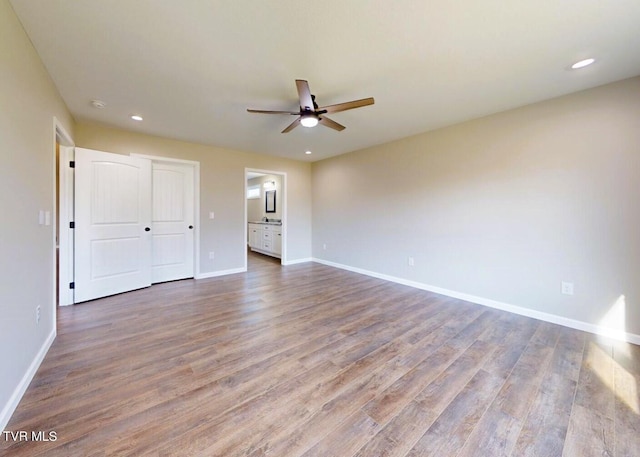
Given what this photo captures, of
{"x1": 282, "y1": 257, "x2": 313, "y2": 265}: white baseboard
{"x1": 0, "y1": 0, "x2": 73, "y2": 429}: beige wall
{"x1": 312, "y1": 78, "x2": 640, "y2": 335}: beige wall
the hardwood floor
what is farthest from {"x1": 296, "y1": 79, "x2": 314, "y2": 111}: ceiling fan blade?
{"x1": 282, "y1": 257, "x2": 313, "y2": 265}: white baseboard

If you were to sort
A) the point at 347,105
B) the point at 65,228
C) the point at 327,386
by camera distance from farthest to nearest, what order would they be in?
the point at 65,228, the point at 347,105, the point at 327,386

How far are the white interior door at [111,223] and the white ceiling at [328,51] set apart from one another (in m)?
0.77

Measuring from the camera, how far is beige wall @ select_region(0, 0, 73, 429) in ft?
4.81

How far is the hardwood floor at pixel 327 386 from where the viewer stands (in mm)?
1332

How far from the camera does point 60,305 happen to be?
10.3 feet

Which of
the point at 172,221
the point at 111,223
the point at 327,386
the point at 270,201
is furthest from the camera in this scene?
the point at 270,201

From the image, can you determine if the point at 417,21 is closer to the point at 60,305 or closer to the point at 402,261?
the point at 402,261

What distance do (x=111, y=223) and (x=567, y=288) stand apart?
225 inches

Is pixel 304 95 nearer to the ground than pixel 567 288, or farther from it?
farther from it

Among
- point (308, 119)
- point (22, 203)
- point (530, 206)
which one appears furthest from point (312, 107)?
point (530, 206)

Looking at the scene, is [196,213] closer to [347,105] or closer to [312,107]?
[312,107]

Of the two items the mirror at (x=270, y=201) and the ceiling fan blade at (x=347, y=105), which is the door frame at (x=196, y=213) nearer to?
the mirror at (x=270, y=201)

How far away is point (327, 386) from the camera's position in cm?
176

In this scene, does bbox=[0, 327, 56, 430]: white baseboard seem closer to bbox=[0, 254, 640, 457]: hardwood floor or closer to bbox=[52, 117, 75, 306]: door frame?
bbox=[0, 254, 640, 457]: hardwood floor
